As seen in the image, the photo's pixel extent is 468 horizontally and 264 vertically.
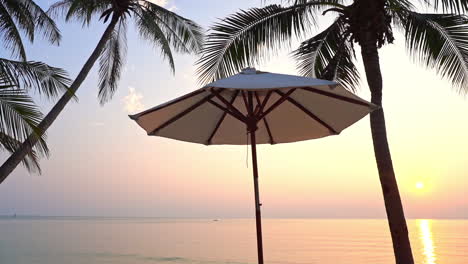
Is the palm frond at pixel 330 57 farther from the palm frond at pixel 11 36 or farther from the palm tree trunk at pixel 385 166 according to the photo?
the palm frond at pixel 11 36

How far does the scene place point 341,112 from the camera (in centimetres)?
595

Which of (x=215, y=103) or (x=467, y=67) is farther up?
(x=467, y=67)

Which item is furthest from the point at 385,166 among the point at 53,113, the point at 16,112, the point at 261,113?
the point at 53,113

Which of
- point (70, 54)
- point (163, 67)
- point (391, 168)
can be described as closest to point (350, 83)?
point (391, 168)

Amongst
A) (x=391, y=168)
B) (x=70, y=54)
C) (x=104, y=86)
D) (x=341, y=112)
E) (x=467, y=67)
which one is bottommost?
(x=391, y=168)

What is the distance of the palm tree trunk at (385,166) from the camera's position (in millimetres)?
7477

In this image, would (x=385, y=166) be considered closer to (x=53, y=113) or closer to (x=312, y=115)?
(x=312, y=115)

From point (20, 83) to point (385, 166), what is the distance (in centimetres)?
555

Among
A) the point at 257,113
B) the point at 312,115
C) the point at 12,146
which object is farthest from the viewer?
the point at 12,146

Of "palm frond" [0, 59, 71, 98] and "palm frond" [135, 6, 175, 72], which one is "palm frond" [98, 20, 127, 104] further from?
"palm frond" [0, 59, 71, 98]

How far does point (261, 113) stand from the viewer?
18.3 feet

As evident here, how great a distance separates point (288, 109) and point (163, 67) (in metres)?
9.85

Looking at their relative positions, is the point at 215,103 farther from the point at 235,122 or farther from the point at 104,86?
the point at 104,86

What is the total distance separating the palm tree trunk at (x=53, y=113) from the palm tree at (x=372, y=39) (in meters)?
3.31
